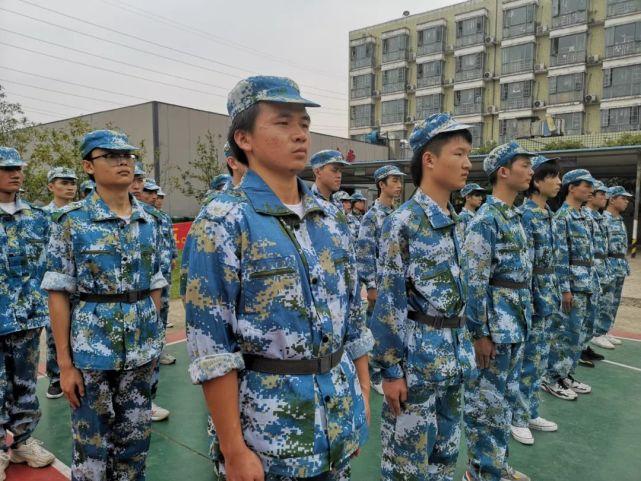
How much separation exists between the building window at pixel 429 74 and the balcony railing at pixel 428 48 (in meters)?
1.00

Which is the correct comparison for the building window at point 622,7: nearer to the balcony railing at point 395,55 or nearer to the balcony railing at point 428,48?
the balcony railing at point 428,48

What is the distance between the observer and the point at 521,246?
3260 millimetres

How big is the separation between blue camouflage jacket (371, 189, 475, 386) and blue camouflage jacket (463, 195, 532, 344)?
0.51 m

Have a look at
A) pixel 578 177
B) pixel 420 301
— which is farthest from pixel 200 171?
pixel 420 301

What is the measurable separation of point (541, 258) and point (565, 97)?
126ft

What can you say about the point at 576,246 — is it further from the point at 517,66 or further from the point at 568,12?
the point at 568,12

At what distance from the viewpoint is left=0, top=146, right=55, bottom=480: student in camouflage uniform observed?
3.36m

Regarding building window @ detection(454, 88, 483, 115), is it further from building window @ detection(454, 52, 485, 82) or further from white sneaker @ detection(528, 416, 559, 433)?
white sneaker @ detection(528, 416, 559, 433)

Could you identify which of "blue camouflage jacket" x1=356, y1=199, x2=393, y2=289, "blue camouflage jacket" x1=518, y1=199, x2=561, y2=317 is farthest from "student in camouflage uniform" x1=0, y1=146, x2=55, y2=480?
"blue camouflage jacket" x1=518, y1=199, x2=561, y2=317

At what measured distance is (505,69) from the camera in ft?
130

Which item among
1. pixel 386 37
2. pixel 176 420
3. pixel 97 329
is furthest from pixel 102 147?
pixel 386 37

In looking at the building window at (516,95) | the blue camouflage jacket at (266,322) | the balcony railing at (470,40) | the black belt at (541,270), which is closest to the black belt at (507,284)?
the black belt at (541,270)

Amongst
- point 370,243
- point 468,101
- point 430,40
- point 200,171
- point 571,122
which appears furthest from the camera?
point 430,40

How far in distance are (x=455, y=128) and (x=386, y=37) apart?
4913 cm
